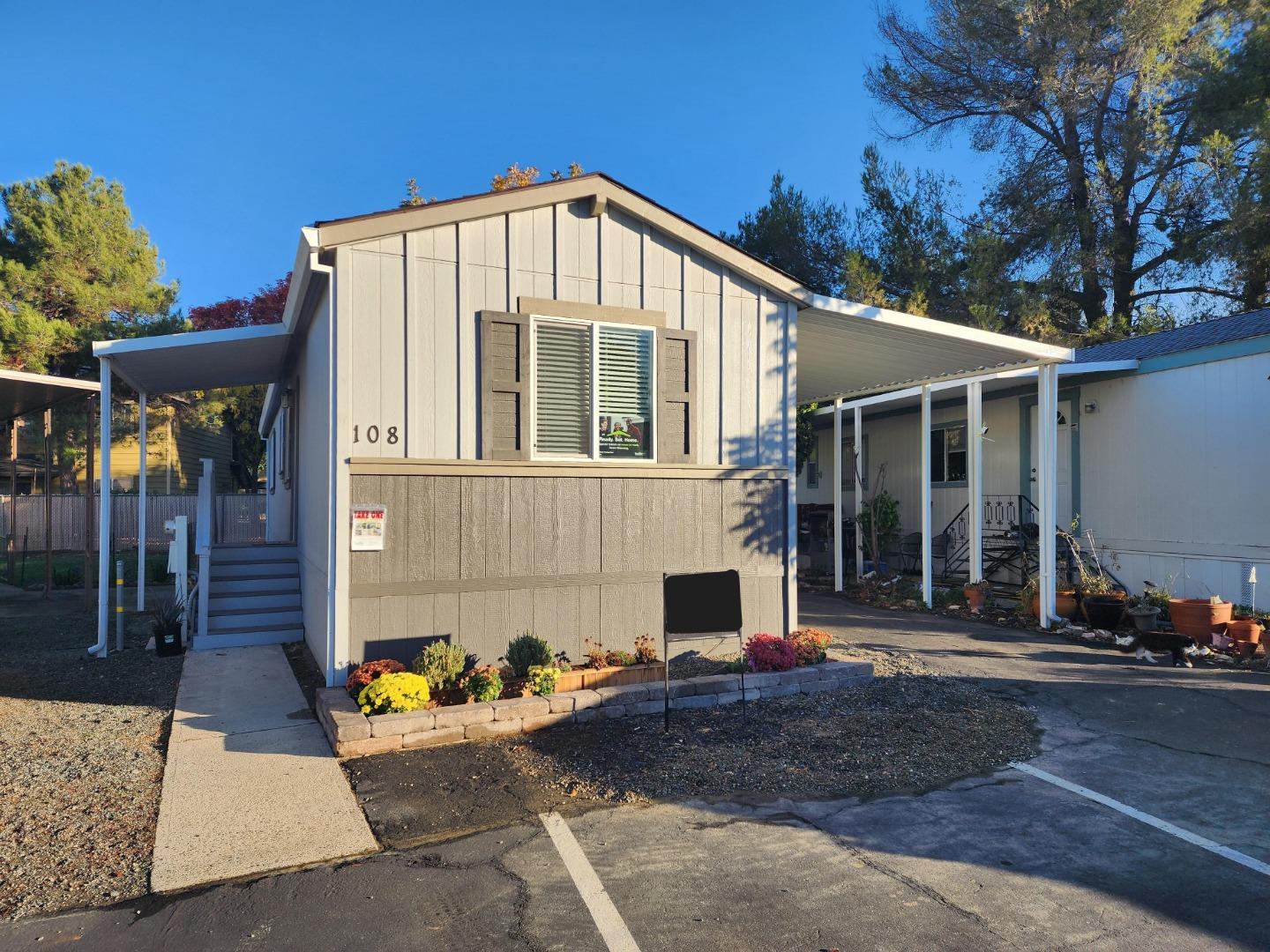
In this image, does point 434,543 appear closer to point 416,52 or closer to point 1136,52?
point 416,52

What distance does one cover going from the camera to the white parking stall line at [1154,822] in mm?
3637

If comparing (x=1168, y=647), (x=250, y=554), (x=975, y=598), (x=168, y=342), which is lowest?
(x=1168, y=647)

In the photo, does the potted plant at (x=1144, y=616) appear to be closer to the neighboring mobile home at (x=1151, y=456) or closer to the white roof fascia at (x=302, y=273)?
the neighboring mobile home at (x=1151, y=456)

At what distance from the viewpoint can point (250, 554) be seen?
9578 millimetres

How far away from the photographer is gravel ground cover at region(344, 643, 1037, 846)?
14.0 ft

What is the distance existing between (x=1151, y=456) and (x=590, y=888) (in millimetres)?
10548

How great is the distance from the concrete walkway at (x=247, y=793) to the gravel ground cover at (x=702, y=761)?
0.20 meters

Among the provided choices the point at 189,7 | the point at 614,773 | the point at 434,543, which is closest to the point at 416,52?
the point at 189,7

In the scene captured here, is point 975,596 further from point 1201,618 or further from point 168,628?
point 168,628

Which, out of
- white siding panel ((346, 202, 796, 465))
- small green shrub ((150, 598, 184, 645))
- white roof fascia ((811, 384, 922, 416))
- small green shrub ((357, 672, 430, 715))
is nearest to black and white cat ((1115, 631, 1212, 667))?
white siding panel ((346, 202, 796, 465))

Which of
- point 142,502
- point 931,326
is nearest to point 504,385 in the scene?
point 931,326

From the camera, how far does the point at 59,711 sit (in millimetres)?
5984

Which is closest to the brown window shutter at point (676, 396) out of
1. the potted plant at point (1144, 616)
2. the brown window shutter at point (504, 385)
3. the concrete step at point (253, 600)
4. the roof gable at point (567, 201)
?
the roof gable at point (567, 201)

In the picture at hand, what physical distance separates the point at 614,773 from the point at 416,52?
15578 mm
